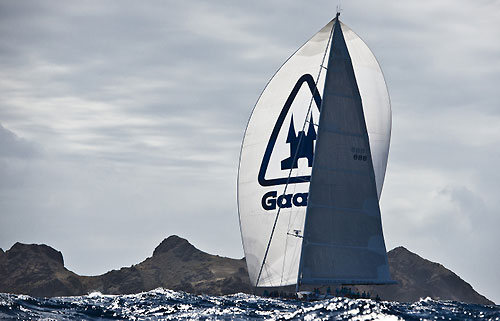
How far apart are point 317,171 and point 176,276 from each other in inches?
2546

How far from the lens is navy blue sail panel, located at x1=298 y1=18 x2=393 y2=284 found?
4272 cm

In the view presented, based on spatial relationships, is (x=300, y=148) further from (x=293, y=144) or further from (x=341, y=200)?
(x=341, y=200)

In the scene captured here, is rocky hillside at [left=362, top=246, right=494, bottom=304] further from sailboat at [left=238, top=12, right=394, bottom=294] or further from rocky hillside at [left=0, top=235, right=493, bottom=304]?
sailboat at [left=238, top=12, right=394, bottom=294]

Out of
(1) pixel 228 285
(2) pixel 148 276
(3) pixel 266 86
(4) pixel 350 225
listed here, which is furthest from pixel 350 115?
(2) pixel 148 276

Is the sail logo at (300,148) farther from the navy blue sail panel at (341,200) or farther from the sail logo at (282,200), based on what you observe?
the navy blue sail panel at (341,200)

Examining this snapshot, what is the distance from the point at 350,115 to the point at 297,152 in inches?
218

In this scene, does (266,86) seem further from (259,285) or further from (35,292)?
(35,292)

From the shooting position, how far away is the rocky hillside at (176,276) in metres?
102

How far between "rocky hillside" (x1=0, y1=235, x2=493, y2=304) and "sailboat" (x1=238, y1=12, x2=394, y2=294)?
4788cm

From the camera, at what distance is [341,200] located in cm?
4322

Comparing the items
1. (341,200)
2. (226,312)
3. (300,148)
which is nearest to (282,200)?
(300,148)

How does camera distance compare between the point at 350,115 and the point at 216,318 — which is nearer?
the point at 216,318

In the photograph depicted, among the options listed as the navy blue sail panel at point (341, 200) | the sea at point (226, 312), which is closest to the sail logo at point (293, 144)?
the navy blue sail panel at point (341, 200)

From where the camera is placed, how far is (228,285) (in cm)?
9675
